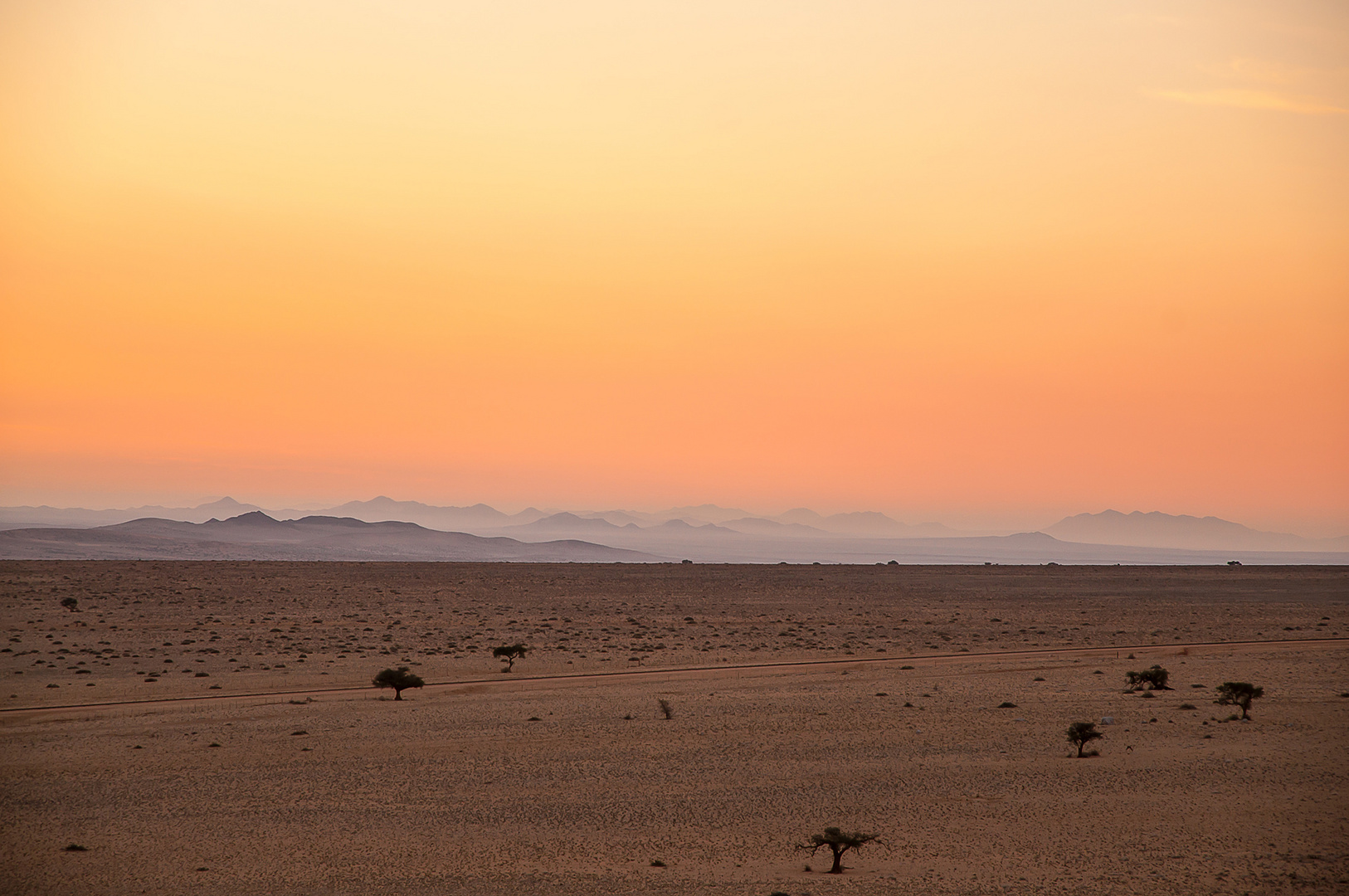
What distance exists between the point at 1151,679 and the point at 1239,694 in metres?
2.72

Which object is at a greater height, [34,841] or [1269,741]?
[1269,741]

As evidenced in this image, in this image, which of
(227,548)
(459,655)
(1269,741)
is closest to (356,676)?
(459,655)

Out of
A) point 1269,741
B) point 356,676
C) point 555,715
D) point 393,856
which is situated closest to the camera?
point 393,856

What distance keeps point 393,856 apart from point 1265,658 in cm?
3068

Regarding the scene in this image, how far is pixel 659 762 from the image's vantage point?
1897 cm

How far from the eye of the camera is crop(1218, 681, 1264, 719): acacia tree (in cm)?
2192

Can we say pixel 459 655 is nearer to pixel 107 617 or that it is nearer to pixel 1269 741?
pixel 107 617

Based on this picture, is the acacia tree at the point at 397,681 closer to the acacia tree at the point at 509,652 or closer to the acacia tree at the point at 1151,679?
the acacia tree at the point at 509,652

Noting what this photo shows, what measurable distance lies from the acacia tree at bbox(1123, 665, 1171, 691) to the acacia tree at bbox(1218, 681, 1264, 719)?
156 centimetres

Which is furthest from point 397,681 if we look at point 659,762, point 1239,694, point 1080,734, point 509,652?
point 1239,694

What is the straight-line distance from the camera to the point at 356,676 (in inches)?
1201

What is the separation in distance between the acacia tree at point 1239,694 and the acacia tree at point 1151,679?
1.56m

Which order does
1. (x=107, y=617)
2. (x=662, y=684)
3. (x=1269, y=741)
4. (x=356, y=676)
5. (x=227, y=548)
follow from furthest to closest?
(x=227, y=548) → (x=107, y=617) → (x=356, y=676) → (x=662, y=684) → (x=1269, y=741)

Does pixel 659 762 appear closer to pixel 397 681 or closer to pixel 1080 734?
pixel 1080 734
